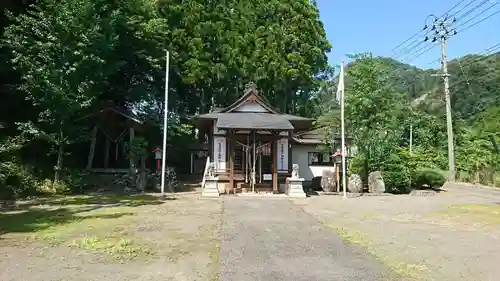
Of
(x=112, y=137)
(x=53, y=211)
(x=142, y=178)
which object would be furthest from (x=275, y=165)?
(x=112, y=137)

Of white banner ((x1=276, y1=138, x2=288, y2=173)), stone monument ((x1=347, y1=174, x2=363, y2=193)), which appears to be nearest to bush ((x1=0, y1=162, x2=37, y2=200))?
white banner ((x1=276, y1=138, x2=288, y2=173))

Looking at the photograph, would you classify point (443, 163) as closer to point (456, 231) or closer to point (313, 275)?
point (456, 231)

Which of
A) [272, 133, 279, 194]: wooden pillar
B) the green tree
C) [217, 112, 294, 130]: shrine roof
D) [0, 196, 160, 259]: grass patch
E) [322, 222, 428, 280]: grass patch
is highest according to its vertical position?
the green tree

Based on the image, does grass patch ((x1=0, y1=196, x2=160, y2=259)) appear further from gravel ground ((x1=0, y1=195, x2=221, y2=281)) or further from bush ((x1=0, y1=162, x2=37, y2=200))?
bush ((x1=0, y1=162, x2=37, y2=200))

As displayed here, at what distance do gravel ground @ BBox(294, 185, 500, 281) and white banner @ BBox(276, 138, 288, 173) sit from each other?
4321 mm

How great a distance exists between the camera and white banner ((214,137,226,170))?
18797 mm

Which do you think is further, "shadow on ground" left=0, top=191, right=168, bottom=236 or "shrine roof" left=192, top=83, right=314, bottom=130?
→ "shrine roof" left=192, top=83, right=314, bottom=130

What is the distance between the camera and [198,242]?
7.61 m

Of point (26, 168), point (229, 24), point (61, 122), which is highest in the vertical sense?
point (229, 24)

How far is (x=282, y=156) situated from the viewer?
19344mm

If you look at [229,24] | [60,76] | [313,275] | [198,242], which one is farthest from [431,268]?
[229,24]

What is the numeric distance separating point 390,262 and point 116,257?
402 centimetres

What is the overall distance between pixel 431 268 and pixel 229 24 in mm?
22599

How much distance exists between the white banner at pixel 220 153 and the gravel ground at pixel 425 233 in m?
4.98
